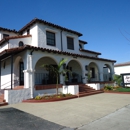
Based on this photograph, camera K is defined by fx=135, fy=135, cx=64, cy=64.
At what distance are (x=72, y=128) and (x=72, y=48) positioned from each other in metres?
14.1

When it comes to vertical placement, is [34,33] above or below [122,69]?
above

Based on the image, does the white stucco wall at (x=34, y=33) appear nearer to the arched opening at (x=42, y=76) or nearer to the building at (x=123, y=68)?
the arched opening at (x=42, y=76)

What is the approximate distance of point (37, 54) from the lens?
38.5 feet

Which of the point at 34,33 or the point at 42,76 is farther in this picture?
the point at 34,33

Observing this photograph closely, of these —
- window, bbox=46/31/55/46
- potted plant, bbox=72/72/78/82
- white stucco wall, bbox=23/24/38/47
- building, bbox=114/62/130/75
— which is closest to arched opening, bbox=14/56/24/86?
white stucco wall, bbox=23/24/38/47

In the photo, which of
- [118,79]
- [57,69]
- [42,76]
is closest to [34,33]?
[42,76]

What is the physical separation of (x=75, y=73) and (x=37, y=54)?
7.81 meters

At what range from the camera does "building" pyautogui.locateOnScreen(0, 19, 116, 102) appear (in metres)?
11.3

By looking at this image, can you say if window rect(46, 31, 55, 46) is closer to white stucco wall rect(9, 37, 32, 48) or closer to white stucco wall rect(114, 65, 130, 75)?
white stucco wall rect(9, 37, 32, 48)

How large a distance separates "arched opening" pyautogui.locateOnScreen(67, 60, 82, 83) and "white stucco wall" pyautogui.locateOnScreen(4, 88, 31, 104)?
25.5 ft

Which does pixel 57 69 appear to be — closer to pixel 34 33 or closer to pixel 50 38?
pixel 50 38

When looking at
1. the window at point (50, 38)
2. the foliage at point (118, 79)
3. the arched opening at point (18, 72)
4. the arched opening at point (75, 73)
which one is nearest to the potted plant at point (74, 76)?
the arched opening at point (75, 73)

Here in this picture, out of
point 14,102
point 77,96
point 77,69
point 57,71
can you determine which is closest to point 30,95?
point 14,102

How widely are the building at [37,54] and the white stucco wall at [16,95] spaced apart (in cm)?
43
